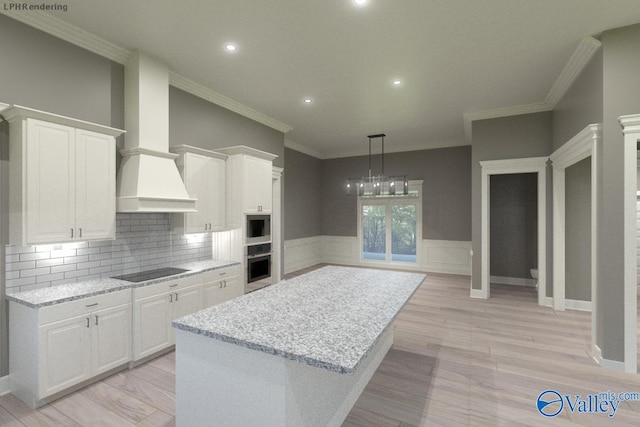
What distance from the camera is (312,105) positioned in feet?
16.0

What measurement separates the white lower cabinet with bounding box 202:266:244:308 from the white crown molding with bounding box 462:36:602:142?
4645mm

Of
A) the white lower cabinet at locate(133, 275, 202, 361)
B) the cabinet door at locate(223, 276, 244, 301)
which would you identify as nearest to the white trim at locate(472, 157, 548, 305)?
the cabinet door at locate(223, 276, 244, 301)

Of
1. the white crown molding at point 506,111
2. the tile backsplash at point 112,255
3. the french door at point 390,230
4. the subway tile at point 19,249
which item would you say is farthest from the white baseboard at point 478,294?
the subway tile at point 19,249

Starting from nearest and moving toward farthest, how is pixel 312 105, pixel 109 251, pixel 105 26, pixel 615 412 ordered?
pixel 615 412, pixel 105 26, pixel 109 251, pixel 312 105

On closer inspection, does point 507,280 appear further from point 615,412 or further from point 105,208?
point 105,208

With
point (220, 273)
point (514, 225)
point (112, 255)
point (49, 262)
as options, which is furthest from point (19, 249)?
point (514, 225)

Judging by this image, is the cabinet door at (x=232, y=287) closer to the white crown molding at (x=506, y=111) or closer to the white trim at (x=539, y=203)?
the white trim at (x=539, y=203)

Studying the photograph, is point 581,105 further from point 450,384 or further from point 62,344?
point 62,344

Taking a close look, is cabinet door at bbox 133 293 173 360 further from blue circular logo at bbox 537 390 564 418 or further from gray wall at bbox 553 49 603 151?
gray wall at bbox 553 49 603 151

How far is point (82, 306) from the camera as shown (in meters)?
2.55

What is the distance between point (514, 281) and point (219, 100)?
6.63m

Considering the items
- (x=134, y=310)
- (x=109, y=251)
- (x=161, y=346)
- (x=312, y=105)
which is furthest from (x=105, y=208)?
(x=312, y=105)

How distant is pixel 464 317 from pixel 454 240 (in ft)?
10.9

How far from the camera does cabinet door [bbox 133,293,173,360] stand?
Answer: 2961 millimetres
